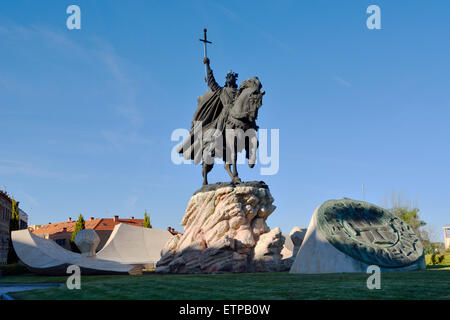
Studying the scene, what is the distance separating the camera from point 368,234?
8531mm

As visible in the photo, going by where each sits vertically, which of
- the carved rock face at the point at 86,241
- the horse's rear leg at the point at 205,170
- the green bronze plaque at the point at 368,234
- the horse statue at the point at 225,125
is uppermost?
the horse statue at the point at 225,125

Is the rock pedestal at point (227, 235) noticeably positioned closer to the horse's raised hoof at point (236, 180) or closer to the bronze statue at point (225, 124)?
the horse's raised hoof at point (236, 180)

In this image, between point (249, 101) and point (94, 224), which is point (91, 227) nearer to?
point (94, 224)

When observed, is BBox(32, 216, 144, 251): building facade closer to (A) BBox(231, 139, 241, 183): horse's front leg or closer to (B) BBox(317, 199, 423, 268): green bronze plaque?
(A) BBox(231, 139, 241, 183): horse's front leg

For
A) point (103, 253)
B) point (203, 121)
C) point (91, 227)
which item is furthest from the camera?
point (91, 227)

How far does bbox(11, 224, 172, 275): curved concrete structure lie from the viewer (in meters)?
12.6

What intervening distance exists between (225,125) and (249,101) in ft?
3.73

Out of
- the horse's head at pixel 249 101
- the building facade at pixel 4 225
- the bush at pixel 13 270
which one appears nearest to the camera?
the horse's head at pixel 249 101

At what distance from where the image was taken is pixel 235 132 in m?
12.4

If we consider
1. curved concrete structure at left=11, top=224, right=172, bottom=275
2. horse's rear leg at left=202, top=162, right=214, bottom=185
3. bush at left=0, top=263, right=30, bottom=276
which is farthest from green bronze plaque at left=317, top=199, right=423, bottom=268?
bush at left=0, top=263, right=30, bottom=276

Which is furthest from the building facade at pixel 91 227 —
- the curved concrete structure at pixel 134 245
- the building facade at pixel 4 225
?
the curved concrete structure at pixel 134 245

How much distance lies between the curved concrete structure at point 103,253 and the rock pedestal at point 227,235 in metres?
1.73

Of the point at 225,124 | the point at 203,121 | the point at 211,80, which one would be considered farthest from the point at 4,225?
the point at 225,124

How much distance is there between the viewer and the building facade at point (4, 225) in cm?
Result: 3132
